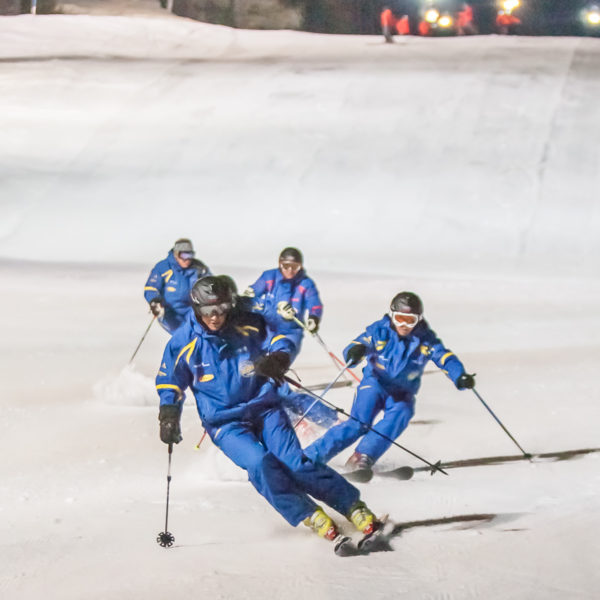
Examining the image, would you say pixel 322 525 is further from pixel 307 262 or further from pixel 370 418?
pixel 307 262

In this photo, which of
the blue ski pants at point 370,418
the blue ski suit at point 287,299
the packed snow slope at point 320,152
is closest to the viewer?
the blue ski pants at point 370,418

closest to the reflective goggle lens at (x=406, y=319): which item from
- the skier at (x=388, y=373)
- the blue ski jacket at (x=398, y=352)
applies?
the skier at (x=388, y=373)

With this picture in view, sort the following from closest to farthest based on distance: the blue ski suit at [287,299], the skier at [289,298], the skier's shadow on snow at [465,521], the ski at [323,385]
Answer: the skier's shadow on snow at [465,521] < the skier at [289,298] < the blue ski suit at [287,299] < the ski at [323,385]

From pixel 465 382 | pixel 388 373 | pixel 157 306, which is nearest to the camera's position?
pixel 465 382

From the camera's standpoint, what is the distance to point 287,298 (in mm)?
8195

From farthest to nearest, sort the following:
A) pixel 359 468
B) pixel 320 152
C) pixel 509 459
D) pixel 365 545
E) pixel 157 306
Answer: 1. pixel 320 152
2. pixel 157 306
3. pixel 509 459
4. pixel 359 468
5. pixel 365 545

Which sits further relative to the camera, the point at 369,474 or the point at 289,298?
the point at 289,298

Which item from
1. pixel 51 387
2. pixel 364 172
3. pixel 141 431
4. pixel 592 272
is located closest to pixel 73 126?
pixel 364 172

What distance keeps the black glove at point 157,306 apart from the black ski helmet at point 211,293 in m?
4.48

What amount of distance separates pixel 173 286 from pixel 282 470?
472cm

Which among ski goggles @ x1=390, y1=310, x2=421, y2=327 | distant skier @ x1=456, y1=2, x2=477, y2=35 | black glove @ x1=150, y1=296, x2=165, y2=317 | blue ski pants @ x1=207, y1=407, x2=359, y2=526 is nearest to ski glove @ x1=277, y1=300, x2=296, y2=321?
black glove @ x1=150, y1=296, x2=165, y2=317

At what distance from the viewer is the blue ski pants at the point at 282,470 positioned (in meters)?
4.52

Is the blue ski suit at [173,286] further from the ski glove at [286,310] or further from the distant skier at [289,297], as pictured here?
the ski glove at [286,310]

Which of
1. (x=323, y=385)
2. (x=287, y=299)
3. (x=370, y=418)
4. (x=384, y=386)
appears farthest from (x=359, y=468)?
(x=323, y=385)
